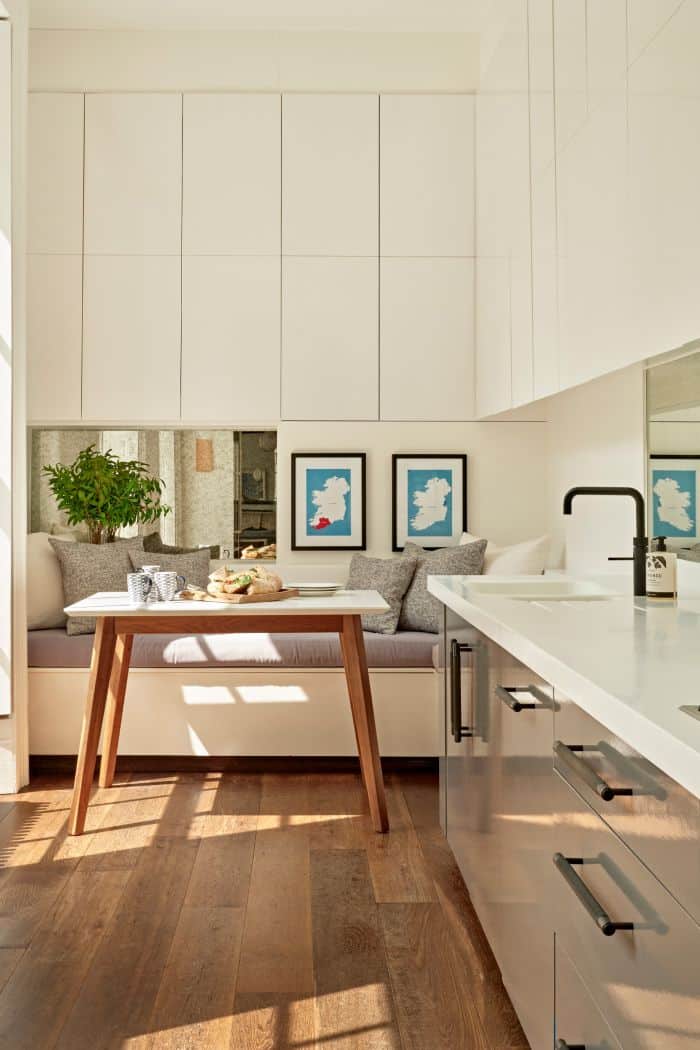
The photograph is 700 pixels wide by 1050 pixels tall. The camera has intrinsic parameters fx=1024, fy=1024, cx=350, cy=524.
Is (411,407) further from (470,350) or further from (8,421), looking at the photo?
(8,421)

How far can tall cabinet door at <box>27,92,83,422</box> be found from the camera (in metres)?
5.08

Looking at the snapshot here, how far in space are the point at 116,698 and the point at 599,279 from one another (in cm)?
246

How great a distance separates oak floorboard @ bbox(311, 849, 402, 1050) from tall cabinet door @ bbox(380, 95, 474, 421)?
2.57 metres

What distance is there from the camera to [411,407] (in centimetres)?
520

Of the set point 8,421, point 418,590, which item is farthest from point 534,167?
point 8,421

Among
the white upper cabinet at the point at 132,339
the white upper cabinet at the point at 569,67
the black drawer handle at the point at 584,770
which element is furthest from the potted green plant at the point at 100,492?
the black drawer handle at the point at 584,770

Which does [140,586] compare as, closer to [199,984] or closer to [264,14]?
[199,984]

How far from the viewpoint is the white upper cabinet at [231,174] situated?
5.11 meters

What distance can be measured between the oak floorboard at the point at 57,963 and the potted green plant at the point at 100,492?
7.42 feet

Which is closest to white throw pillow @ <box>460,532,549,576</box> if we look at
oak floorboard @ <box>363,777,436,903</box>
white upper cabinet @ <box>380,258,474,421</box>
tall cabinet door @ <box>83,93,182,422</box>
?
white upper cabinet @ <box>380,258,474,421</box>

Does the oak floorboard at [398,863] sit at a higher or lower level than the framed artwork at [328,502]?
lower

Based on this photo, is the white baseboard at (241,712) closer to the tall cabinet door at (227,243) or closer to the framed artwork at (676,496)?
the tall cabinet door at (227,243)

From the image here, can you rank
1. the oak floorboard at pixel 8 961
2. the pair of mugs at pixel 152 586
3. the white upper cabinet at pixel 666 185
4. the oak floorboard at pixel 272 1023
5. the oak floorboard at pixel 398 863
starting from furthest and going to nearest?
the pair of mugs at pixel 152 586, the oak floorboard at pixel 398 863, the oak floorboard at pixel 8 961, the white upper cabinet at pixel 666 185, the oak floorboard at pixel 272 1023

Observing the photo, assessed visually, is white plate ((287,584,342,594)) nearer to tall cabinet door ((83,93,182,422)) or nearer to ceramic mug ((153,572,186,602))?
ceramic mug ((153,572,186,602))
